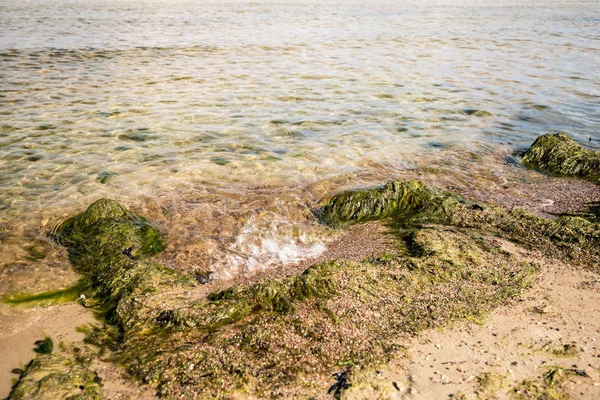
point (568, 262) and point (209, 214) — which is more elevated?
point (568, 262)

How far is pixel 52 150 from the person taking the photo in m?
7.85

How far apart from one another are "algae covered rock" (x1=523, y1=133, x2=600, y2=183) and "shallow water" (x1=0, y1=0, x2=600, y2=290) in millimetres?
774

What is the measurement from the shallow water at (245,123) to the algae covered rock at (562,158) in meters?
0.77

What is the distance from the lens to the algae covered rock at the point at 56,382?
291 cm

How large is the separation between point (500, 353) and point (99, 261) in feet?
12.8

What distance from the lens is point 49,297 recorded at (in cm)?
423

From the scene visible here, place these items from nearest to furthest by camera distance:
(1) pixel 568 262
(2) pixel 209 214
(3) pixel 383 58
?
(1) pixel 568 262, (2) pixel 209 214, (3) pixel 383 58

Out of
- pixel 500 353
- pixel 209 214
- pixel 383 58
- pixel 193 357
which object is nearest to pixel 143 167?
pixel 209 214

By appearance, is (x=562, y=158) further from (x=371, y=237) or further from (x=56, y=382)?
(x=56, y=382)

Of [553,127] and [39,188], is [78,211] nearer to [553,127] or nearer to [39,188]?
[39,188]

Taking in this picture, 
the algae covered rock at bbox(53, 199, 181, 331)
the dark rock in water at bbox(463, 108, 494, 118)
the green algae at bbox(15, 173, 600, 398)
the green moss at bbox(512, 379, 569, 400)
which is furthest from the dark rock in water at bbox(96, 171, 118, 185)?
the dark rock in water at bbox(463, 108, 494, 118)

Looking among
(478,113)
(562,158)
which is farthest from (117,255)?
(478,113)

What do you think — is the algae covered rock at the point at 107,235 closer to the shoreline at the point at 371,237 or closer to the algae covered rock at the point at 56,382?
the shoreline at the point at 371,237

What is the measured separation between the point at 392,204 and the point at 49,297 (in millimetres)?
4025
